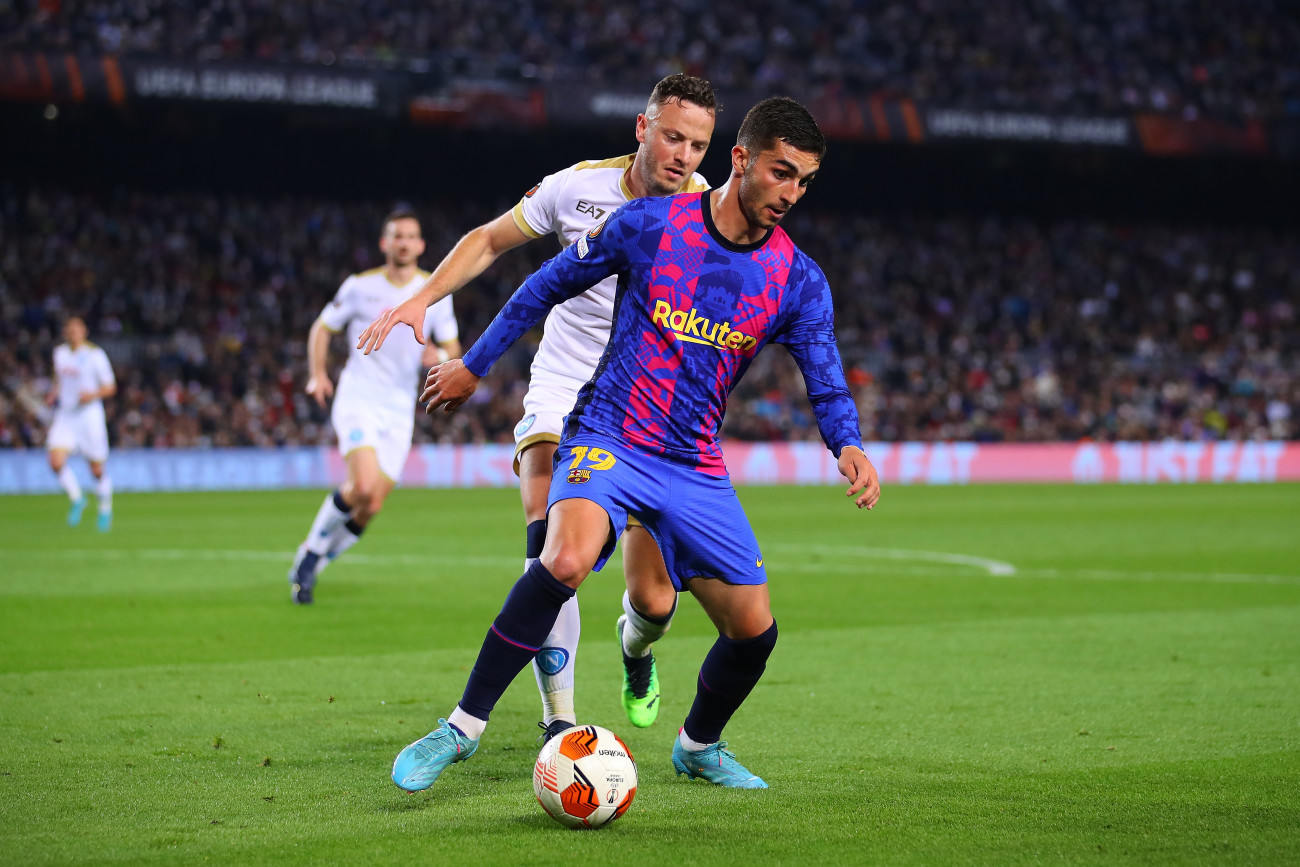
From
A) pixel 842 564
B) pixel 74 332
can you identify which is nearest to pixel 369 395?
pixel 842 564

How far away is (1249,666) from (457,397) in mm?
4810

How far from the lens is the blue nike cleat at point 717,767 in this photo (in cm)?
454

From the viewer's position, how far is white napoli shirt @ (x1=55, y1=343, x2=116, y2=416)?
631 inches

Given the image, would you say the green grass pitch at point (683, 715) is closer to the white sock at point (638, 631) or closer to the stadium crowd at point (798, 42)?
the white sock at point (638, 631)

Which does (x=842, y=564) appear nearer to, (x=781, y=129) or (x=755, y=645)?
(x=755, y=645)

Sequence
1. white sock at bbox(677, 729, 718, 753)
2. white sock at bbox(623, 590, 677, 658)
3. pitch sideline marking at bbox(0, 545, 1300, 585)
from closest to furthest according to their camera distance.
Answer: white sock at bbox(677, 729, 718, 753) < white sock at bbox(623, 590, 677, 658) < pitch sideline marking at bbox(0, 545, 1300, 585)

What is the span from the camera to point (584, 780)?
401 cm

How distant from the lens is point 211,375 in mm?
27812

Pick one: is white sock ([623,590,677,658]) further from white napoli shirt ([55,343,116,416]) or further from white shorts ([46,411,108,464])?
white shorts ([46,411,108,464])

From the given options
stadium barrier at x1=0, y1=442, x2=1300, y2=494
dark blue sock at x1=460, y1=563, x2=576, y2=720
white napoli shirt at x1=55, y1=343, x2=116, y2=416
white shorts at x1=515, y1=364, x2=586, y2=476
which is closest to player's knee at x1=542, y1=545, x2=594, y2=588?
dark blue sock at x1=460, y1=563, x2=576, y2=720

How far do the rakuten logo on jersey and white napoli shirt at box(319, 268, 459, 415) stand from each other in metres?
5.44

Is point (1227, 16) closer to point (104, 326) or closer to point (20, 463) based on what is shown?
point (104, 326)

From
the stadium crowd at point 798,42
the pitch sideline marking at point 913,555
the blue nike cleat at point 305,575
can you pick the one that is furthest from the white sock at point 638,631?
the stadium crowd at point 798,42

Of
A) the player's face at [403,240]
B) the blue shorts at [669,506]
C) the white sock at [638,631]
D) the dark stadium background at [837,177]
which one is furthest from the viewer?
A: the dark stadium background at [837,177]
